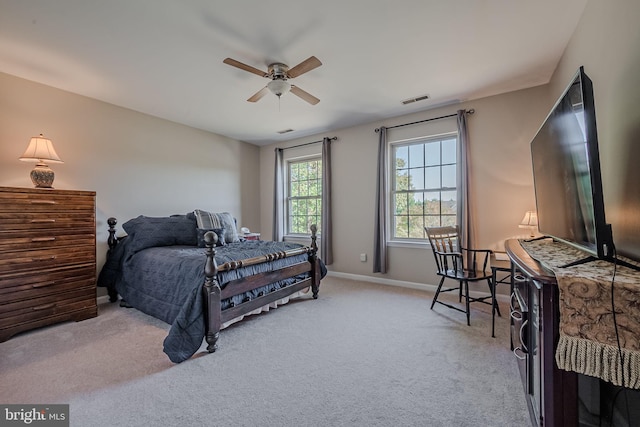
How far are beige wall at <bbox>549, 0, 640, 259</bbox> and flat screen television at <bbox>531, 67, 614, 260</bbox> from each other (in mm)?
258

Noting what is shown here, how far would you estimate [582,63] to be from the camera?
80.7 inches

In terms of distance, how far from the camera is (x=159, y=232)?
133 inches

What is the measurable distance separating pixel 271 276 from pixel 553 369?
2.30 m

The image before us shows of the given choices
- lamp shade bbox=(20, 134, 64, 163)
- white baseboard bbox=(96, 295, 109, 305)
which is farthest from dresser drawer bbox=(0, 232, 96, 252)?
white baseboard bbox=(96, 295, 109, 305)

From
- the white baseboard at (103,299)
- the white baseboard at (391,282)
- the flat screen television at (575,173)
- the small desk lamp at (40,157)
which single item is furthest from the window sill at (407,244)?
the small desk lamp at (40,157)

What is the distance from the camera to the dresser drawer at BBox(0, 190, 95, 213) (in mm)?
2412

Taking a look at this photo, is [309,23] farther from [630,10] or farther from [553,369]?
[553,369]


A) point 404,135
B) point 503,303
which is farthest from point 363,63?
point 503,303

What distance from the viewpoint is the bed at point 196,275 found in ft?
7.15

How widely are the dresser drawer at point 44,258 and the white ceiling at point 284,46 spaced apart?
1.81m

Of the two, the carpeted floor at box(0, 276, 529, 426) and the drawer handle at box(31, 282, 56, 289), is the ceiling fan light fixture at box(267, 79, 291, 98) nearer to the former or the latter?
the carpeted floor at box(0, 276, 529, 426)

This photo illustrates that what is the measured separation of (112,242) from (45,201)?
3.25 ft

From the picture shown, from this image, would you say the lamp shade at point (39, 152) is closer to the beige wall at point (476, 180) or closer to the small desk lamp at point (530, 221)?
the beige wall at point (476, 180)

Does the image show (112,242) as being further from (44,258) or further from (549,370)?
(549,370)
